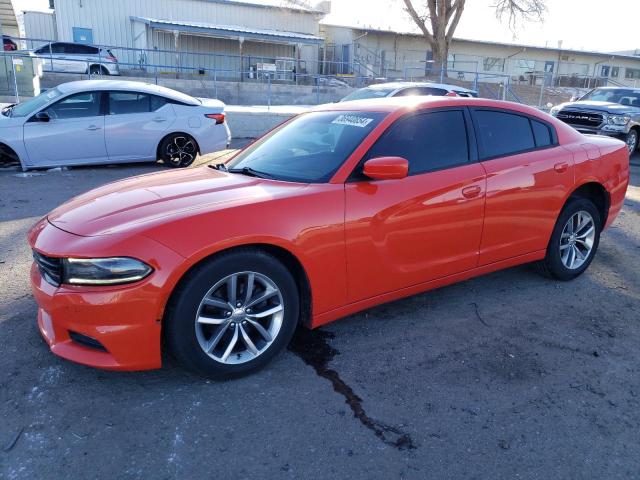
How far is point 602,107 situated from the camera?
1331 cm

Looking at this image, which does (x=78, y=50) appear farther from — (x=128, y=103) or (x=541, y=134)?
(x=541, y=134)

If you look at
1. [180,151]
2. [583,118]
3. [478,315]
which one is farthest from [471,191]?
[583,118]

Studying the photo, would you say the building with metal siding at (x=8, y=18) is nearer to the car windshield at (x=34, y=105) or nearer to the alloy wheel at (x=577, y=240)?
the car windshield at (x=34, y=105)

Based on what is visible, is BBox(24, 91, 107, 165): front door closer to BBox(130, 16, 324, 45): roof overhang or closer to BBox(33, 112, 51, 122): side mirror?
BBox(33, 112, 51, 122): side mirror

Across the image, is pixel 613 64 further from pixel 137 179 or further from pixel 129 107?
pixel 137 179

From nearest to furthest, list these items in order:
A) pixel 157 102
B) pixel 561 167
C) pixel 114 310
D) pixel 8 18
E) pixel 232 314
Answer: pixel 114 310 < pixel 232 314 < pixel 561 167 < pixel 157 102 < pixel 8 18

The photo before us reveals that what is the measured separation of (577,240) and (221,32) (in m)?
30.8

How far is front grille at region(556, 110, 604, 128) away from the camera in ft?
43.4

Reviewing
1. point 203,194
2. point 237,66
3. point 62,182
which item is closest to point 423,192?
point 203,194

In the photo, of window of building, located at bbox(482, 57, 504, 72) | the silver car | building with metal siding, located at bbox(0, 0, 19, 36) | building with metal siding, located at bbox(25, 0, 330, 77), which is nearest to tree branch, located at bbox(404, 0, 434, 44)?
building with metal siding, located at bbox(25, 0, 330, 77)

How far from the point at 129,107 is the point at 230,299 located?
7.23m

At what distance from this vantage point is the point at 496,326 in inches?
150

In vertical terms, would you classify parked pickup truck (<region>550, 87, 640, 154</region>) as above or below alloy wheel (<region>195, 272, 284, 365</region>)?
above

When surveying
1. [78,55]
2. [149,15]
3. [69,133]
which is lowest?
[69,133]
